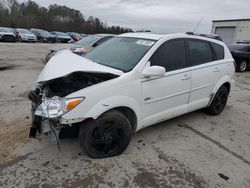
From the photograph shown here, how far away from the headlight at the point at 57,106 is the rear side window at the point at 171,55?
136cm

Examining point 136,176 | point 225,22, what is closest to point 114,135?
point 136,176

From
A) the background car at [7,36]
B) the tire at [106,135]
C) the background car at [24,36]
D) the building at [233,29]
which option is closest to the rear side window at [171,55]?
the tire at [106,135]

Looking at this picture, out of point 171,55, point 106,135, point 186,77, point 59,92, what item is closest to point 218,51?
point 186,77

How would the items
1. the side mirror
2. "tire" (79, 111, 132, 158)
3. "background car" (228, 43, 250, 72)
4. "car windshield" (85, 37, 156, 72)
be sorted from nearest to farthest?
"tire" (79, 111, 132, 158)
the side mirror
"car windshield" (85, 37, 156, 72)
"background car" (228, 43, 250, 72)

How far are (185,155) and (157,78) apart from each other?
1.21 meters

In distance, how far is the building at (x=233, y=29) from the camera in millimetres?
29359

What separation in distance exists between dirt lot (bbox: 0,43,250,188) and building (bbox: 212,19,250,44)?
97.5 feet

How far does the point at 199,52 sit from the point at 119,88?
204 cm

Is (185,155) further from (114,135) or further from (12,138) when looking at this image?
(12,138)

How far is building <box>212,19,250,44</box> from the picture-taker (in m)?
29.4

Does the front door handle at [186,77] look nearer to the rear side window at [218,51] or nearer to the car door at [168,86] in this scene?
the car door at [168,86]

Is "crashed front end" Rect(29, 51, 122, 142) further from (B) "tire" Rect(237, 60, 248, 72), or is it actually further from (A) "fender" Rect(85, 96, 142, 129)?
(B) "tire" Rect(237, 60, 248, 72)

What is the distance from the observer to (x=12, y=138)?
3445 millimetres

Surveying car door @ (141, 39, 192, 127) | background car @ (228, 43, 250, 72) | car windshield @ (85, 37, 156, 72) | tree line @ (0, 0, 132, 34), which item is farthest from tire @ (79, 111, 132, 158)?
tree line @ (0, 0, 132, 34)
